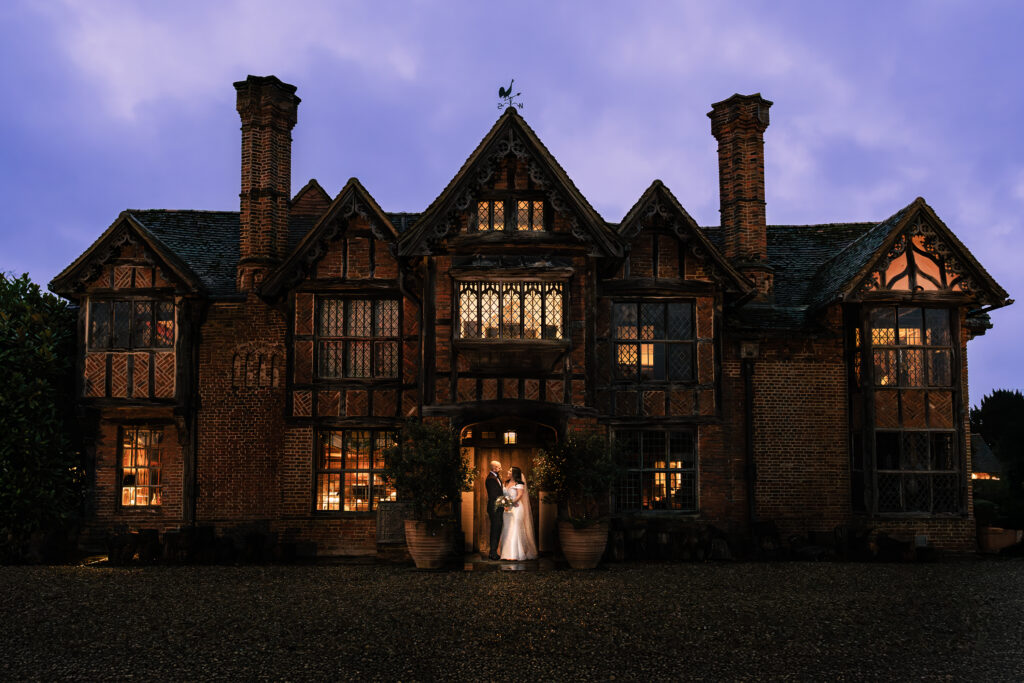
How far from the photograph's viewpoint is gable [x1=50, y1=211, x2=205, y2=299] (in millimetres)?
17797

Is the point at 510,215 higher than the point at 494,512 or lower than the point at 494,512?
higher

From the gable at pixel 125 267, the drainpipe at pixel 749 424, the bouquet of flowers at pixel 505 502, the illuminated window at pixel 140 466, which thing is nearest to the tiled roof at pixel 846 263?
the drainpipe at pixel 749 424

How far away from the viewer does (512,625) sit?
10000mm

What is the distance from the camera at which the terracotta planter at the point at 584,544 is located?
1533 centimetres

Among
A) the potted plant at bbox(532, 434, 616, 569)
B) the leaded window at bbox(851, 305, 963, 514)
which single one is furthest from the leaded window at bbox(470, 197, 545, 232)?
the leaded window at bbox(851, 305, 963, 514)

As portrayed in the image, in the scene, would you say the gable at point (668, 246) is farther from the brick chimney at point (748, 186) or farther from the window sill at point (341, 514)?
the window sill at point (341, 514)

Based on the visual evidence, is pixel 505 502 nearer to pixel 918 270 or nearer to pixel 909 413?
pixel 909 413

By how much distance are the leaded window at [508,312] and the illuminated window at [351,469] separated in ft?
12.2

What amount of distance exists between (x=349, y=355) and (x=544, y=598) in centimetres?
830

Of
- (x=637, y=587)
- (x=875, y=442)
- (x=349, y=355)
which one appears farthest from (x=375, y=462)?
(x=875, y=442)

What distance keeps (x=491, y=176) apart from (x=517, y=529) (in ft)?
23.1

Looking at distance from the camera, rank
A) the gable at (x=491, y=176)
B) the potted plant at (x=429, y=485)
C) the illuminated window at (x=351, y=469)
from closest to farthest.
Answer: the potted plant at (x=429, y=485), the gable at (x=491, y=176), the illuminated window at (x=351, y=469)

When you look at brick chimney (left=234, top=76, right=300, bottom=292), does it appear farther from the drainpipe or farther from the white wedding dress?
the drainpipe

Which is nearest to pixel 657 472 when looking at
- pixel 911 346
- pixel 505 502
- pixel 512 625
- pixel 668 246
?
pixel 505 502
